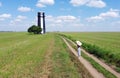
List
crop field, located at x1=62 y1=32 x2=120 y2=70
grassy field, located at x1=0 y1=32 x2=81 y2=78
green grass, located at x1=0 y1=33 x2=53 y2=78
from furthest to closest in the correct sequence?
crop field, located at x1=62 y1=32 x2=120 y2=70 → green grass, located at x1=0 y1=33 x2=53 y2=78 → grassy field, located at x1=0 y1=32 x2=81 y2=78

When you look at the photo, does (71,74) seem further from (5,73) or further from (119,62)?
(119,62)

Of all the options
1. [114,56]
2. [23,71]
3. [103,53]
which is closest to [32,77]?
[23,71]

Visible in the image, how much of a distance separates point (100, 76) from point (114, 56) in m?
8.47

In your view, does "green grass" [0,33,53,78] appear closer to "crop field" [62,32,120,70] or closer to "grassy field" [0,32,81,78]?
"grassy field" [0,32,81,78]

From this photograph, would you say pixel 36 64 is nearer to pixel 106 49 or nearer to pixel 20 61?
pixel 20 61

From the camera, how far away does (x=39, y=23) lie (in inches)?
6344

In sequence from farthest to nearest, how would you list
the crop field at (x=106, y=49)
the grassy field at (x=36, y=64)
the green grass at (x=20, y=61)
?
the crop field at (x=106, y=49)
the green grass at (x=20, y=61)
the grassy field at (x=36, y=64)

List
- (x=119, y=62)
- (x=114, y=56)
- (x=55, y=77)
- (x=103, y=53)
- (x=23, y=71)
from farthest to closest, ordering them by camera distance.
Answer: (x=103, y=53), (x=114, y=56), (x=119, y=62), (x=23, y=71), (x=55, y=77)

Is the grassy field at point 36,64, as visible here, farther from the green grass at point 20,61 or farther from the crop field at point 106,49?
the crop field at point 106,49

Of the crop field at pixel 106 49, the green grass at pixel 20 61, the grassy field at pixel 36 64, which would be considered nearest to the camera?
the grassy field at pixel 36 64

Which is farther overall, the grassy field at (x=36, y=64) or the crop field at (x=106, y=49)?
the crop field at (x=106, y=49)

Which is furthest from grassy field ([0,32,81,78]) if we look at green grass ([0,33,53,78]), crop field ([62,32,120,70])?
crop field ([62,32,120,70])

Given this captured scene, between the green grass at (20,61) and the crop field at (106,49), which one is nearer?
the green grass at (20,61)

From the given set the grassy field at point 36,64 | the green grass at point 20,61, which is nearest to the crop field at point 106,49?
the grassy field at point 36,64
